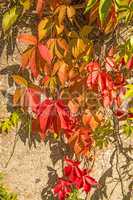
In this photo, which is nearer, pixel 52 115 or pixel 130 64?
pixel 52 115

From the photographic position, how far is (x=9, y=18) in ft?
6.26

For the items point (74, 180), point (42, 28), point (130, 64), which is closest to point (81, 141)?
point (74, 180)

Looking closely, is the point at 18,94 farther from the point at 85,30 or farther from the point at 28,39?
the point at 85,30

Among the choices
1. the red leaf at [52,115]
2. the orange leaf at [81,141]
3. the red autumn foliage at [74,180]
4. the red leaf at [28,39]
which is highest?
the red leaf at [28,39]

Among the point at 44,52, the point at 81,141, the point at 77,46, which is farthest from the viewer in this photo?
the point at 81,141

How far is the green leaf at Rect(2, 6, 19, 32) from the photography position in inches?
75.0

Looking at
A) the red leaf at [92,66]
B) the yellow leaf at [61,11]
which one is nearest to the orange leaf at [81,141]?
the red leaf at [92,66]

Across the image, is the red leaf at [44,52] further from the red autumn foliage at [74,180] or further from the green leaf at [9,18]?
the red autumn foliage at [74,180]

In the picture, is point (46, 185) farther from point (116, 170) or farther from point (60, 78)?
point (60, 78)

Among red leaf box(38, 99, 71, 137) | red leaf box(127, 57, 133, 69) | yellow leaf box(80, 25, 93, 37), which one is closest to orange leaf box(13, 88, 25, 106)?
red leaf box(38, 99, 71, 137)

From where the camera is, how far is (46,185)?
7.47 ft

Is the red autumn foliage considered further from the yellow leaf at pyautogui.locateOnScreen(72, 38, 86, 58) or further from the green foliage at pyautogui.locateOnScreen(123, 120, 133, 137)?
the yellow leaf at pyautogui.locateOnScreen(72, 38, 86, 58)

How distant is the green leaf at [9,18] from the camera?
1905 millimetres

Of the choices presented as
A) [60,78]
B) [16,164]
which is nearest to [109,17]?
[60,78]
